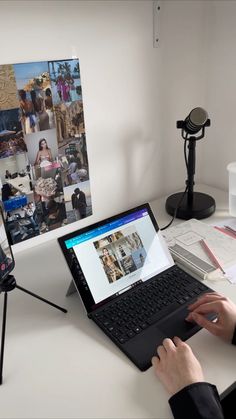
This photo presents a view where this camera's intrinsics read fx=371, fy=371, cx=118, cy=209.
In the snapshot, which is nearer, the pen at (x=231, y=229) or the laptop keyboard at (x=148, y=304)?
the laptop keyboard at (x=148, y=304)

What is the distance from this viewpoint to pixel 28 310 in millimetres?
972

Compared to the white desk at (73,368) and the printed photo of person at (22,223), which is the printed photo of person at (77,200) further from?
the white desk at (73,368)

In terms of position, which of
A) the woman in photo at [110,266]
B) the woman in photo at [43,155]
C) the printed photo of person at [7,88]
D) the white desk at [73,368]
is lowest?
the white desk at [73,368]

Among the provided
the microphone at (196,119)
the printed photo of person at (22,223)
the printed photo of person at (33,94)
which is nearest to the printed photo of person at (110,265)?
the printed photo of person at (22,223)

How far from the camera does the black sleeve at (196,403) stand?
2.20ft

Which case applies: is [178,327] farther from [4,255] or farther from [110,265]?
[4,255]

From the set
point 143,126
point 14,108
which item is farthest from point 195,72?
point 14,108

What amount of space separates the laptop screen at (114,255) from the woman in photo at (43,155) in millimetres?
319

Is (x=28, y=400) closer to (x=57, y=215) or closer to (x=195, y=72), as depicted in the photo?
(x=57, y=215)

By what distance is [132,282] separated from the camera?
1012mm

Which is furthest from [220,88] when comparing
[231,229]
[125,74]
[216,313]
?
[216,313]

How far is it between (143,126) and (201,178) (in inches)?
18.4

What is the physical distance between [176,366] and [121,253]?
13.4 inches

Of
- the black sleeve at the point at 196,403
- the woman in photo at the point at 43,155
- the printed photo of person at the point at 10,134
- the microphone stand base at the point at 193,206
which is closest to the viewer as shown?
the black sleeve at the point at 196,403
